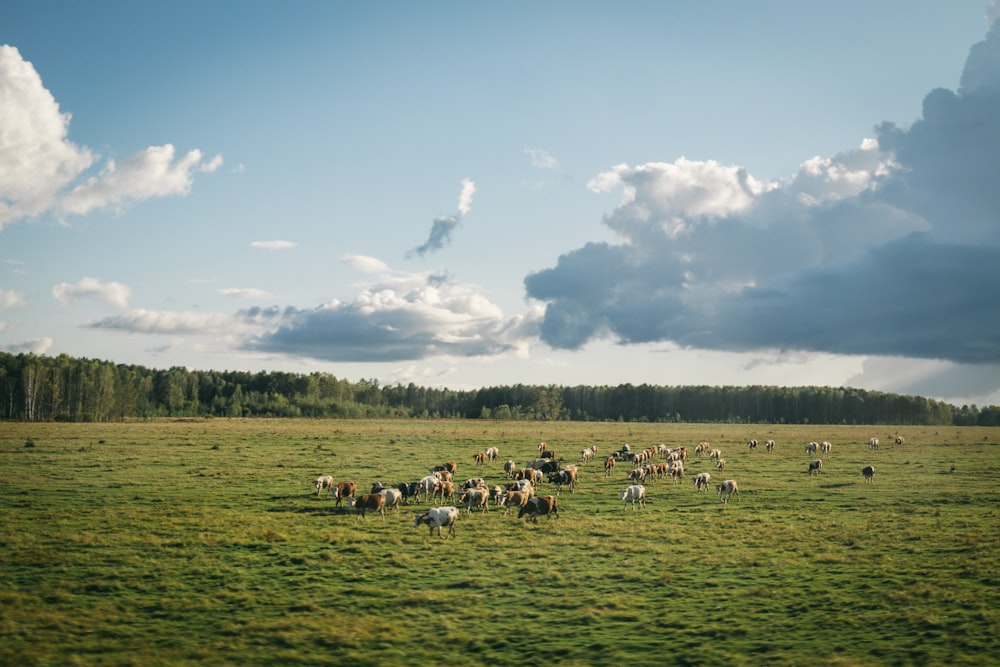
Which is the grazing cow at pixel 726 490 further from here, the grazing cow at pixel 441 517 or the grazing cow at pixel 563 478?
the grazing cow at pixel 441 517

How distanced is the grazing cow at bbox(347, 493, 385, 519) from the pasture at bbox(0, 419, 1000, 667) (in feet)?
2.01

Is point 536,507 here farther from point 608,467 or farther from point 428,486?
point 608,467

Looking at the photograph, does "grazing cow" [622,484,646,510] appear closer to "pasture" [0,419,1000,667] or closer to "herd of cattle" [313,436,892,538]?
"herd of cattle" [313,436,892,538]

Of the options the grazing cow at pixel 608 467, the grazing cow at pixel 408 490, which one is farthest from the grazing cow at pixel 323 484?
the grazing cow at pixel 608 467

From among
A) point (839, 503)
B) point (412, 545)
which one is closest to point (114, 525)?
point (412, 545)

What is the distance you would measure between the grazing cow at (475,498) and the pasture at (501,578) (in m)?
→ 0.83

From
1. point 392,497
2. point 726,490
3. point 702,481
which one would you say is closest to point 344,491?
point 392,497

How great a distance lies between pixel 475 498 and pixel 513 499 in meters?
1.82

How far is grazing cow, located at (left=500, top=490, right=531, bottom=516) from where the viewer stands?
30.4 meters

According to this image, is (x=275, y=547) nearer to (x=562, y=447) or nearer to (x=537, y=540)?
(x=537, y=540)

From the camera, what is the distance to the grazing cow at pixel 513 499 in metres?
30.4

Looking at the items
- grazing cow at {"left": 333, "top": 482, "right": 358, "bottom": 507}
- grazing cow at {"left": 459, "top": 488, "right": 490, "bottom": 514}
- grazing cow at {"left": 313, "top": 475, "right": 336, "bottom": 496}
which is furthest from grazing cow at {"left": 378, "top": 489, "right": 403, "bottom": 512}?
grazing cow at {"left": 313, "top": 475, "right": 336, "bottom": 496}

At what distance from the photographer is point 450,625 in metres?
15.9

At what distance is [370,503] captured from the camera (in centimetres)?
2912
